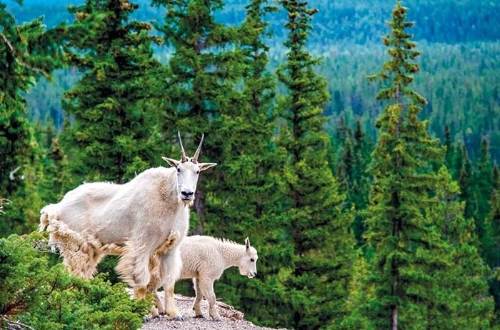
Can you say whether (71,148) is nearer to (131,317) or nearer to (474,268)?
(131,317)

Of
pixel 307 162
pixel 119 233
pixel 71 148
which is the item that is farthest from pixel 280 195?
pixel 119 233

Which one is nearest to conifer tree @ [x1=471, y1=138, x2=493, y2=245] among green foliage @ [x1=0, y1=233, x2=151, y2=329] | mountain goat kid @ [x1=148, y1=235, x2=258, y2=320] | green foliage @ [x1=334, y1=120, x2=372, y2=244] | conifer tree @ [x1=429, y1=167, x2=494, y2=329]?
green foliage @ [x1=334, y1=120, x2=372, y2=244]

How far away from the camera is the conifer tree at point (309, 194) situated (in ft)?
86.8

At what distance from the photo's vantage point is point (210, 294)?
1395cm

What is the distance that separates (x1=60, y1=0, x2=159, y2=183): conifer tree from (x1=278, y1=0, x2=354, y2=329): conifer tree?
578 centimetres

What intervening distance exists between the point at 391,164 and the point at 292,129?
3.44 metres

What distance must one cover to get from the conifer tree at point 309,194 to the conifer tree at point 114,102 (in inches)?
228

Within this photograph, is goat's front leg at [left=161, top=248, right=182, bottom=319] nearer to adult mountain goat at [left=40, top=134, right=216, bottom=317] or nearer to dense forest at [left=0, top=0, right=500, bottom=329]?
adult mountain goat at [left=40, top=134, right=216, bottom=317]

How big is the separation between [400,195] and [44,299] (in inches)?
795

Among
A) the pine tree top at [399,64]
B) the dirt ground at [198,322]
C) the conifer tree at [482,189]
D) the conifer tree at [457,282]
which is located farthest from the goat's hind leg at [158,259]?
the conifer tree at [482,189]

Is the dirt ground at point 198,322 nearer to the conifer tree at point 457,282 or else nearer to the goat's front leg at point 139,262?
the goat's front leg at point 139,262

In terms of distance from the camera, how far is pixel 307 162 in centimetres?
2720

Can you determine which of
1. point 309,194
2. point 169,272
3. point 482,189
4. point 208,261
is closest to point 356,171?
point 482,189

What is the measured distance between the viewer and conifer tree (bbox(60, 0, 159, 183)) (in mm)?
21672
